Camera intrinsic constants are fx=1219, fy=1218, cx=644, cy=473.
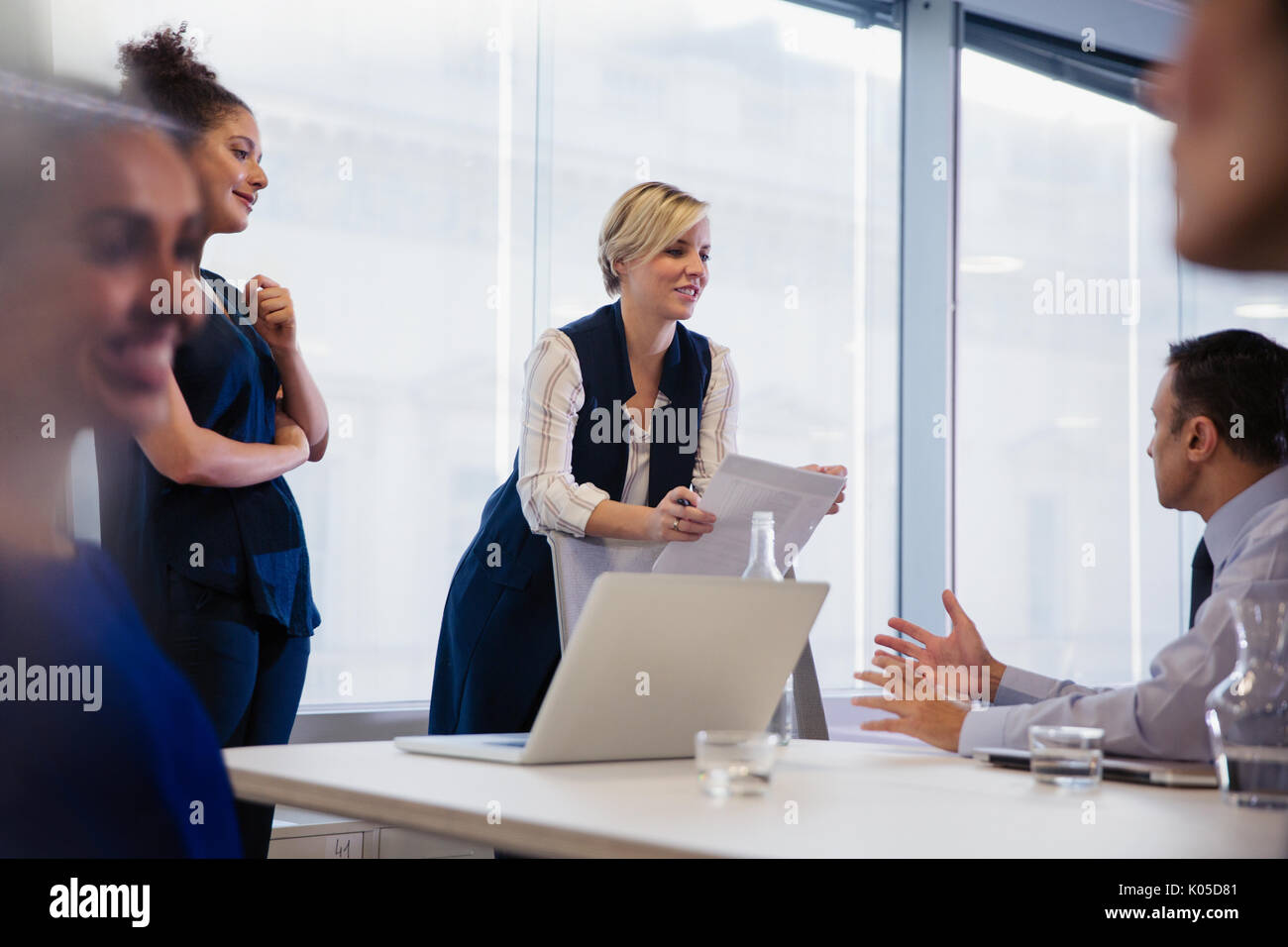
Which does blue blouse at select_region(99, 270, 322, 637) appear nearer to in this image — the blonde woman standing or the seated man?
the blonde woman standing

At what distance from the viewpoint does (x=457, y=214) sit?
3.61 metres

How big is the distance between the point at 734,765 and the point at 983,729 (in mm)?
543

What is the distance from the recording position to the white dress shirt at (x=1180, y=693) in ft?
4.53

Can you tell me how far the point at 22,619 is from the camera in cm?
92

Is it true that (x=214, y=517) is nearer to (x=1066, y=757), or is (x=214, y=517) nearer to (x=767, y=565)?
(x=767, y=565)

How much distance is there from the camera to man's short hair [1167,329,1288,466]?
6.07ft

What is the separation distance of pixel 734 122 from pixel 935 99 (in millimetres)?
1005

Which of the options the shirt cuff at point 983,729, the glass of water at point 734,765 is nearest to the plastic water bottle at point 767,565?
the shirt cuff at point 983,729

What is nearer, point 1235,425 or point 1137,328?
point 1235,425

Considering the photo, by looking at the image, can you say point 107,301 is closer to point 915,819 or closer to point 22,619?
point 22,619

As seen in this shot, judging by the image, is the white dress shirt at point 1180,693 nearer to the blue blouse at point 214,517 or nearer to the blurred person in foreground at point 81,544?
the blurred person in foreground at point 81,544
